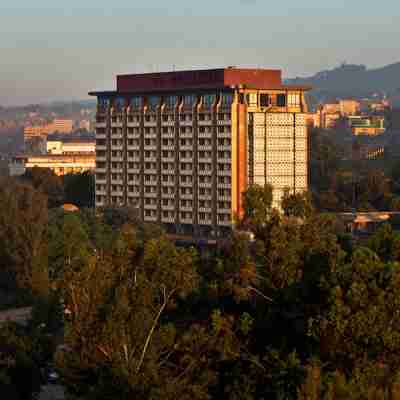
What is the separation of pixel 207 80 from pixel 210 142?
11.9 ft

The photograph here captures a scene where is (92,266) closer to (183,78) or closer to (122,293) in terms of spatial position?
(122,293)

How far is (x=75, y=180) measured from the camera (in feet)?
279

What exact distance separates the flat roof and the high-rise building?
2.3 inches

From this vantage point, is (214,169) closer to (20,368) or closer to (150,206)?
(150,206)

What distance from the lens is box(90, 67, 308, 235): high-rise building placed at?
7125 centimetres

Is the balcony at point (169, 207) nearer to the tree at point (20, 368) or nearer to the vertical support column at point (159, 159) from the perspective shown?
the vertical support column at point (159, 159)

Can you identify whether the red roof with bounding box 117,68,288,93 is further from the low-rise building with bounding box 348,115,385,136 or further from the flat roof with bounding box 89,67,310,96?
the low-rise building with bounding box 348,115,385,136

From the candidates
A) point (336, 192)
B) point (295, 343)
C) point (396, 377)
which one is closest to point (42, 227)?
point (295, 343)

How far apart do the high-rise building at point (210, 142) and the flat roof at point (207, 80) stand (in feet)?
0.19

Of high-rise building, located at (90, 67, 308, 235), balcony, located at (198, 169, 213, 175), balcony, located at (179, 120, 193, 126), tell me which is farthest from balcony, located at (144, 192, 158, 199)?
balcony, located at (179, 120, 193, 126)

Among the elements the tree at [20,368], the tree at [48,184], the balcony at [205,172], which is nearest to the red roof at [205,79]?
the balcony at [205,172]

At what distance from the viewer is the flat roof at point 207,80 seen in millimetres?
71125

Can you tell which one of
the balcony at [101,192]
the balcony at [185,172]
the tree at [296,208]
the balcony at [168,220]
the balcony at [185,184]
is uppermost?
the tree at [296,208]

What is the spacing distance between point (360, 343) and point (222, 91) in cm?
4797
